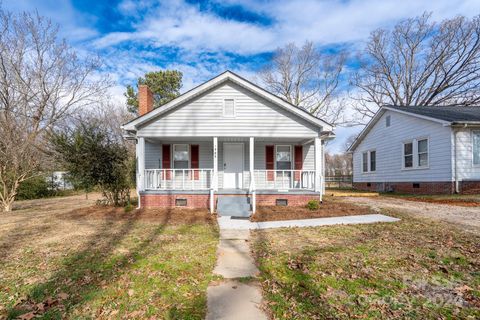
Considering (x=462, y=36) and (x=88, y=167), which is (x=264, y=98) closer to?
(x=88, y=167)

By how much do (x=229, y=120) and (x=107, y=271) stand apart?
801cm

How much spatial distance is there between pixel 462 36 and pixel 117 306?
33.8 m

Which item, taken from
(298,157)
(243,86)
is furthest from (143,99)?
(298,157)

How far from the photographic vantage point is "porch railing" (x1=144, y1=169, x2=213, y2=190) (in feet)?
37.0

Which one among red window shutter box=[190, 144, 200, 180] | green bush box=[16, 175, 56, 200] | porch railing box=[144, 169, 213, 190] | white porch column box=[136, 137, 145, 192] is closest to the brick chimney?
white porch column box=[136, 137, 145, 192]

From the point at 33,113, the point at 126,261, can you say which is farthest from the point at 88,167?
the point at 33,113

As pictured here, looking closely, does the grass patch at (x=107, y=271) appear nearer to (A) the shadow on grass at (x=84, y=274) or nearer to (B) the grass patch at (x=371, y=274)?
(A) the shadow on grass at (x=84, y=274)

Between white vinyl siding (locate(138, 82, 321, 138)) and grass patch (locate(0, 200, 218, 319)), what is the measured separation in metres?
4.65

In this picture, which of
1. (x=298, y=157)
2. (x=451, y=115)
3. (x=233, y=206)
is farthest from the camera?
(x=451, y=115)

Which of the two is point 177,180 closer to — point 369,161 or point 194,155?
point 194,155

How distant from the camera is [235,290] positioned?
3.51 meters

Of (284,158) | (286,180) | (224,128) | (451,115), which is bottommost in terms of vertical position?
(286,180)

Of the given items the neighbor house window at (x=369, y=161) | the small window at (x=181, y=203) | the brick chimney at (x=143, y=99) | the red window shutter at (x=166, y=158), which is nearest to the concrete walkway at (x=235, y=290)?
the small window at (x=181, y=203)

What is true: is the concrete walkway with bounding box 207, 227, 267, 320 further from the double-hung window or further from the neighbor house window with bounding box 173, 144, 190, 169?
→ the double-hung window
